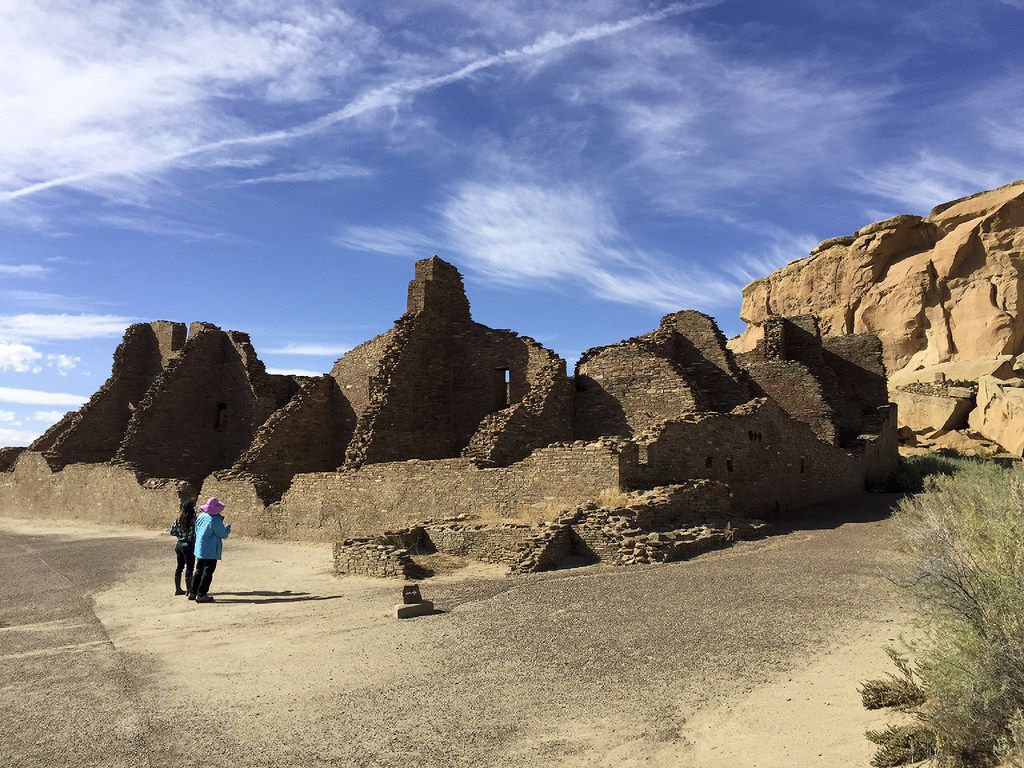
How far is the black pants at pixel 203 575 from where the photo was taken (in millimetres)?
9317

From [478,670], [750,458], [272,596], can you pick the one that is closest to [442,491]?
[272,596]

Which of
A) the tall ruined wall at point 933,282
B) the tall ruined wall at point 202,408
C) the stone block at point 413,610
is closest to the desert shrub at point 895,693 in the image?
the stone block at point 413,610

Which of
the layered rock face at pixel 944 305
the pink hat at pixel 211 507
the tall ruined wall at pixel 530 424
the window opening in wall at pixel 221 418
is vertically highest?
the layered rock face at pixel 944 305

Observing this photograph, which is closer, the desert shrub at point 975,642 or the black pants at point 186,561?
the desert shrub at point 975,642

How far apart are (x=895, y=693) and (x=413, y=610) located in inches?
194

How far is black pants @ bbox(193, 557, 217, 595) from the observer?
9317 mm

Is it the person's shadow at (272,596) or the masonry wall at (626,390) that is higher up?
the masonry wall at (626,390)

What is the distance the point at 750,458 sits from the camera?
1369 cm

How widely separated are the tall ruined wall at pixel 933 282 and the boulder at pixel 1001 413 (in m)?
6.71

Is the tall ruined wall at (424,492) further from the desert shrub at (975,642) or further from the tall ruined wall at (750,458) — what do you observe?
the desert shrub at (975,642)

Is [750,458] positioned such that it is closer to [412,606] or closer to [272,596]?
[412,606]

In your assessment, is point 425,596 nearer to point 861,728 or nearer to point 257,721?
point 257,721

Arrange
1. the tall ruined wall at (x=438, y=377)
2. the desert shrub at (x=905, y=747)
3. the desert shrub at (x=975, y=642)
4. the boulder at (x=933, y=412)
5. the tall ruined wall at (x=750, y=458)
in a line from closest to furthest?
→ the desert shrub at (x=975, y=642) → the desert shrub at (x=905, y=747) → the tall ruined wall at (x=750, y=458) → the tall ruined wall at (x=438, y=377) → the boulder at (x=933, y=412)

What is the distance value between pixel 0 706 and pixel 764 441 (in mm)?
12371
